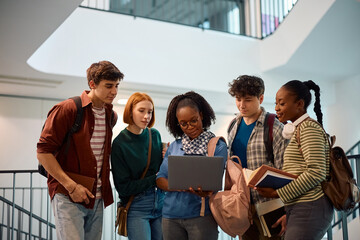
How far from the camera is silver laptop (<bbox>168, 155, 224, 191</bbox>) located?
227cm

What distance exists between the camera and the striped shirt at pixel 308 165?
82.3 inches

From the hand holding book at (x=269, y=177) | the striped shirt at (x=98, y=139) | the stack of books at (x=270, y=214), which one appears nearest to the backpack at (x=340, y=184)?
the hand holding book at (x=269, y=177)

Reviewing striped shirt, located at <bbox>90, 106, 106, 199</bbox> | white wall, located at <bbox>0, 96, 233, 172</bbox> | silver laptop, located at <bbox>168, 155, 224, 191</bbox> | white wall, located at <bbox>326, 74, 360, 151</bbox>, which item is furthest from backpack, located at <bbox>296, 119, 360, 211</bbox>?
white wall, located at <bbox>326, 74, 360, 151</bbox>

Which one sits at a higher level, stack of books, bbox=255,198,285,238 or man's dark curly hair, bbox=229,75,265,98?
man's dark curly hair, bbox=229,75,265,98

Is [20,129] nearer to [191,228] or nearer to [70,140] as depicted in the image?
[70,140]

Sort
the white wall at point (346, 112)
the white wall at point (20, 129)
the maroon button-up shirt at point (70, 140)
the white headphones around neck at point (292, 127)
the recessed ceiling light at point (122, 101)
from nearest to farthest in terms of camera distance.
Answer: the white headphones around neck at point (292, 127), the maroon button-up shirt at point (70, 140), the white wall at point (20, 129), the recessed ceiling light at point (122, 101), the white wall at point (346, 112)

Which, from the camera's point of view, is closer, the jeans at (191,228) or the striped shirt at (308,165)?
the striped shirt at (308,165)

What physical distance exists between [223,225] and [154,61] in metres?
5.23

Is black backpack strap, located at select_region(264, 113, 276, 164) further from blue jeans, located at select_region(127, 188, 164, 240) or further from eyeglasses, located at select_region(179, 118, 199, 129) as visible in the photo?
blue jeans, located at select_region(127, 188, 164, 240)

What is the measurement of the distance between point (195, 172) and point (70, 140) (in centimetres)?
78

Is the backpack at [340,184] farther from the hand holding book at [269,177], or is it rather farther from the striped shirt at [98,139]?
the striped shirt at [98,139]

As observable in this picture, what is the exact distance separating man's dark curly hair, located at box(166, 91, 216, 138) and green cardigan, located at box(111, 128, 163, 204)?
245mm

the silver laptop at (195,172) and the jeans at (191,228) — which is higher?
the silver laptop at (195,172)

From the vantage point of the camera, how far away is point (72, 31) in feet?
21.6
